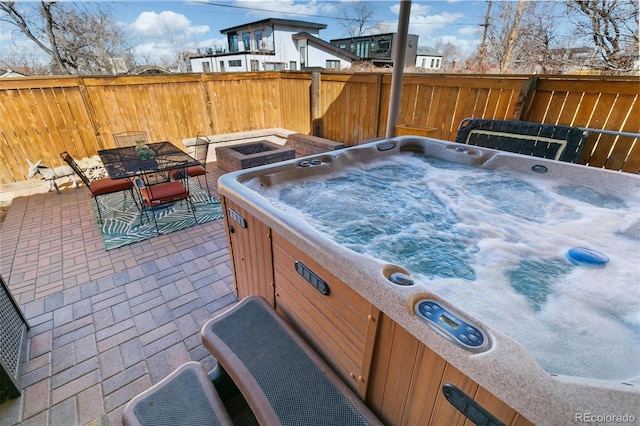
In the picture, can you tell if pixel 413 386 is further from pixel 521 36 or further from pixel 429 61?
pixel 429 61

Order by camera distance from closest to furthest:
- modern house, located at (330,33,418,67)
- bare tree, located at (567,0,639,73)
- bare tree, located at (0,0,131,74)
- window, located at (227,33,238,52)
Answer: bare tree, located at (567,0,639,73)
bare tree, located at (0,0,131,74)
modern house, located at (330,33,418,67)
window, located at (227,33,238,52)

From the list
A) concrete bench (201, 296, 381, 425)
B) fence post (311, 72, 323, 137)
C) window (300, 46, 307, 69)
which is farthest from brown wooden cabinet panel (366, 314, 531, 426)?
window (300, 46, 307, 69)

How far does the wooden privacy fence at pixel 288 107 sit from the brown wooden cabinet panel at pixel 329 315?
290 centimetres

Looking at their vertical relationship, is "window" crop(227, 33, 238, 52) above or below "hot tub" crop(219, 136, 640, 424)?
above

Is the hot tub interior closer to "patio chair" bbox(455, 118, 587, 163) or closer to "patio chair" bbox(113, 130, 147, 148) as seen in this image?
"patio chair" bbox(455, 118, 587, 163)

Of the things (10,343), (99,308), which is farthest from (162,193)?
(10,343)

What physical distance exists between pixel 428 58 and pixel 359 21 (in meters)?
7.13

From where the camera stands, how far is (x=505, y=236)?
179 centimetres

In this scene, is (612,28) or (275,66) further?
(275,66)

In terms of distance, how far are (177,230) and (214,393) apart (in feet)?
7.66

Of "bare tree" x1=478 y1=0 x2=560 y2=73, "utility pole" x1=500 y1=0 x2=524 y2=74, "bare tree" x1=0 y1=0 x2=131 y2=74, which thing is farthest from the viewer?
"utility pole" x1=500 y1=0 x2=524 y2=74

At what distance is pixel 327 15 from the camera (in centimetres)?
1525

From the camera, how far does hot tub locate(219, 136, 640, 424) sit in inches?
31.0

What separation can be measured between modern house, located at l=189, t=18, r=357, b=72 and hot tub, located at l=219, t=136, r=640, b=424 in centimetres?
1577
